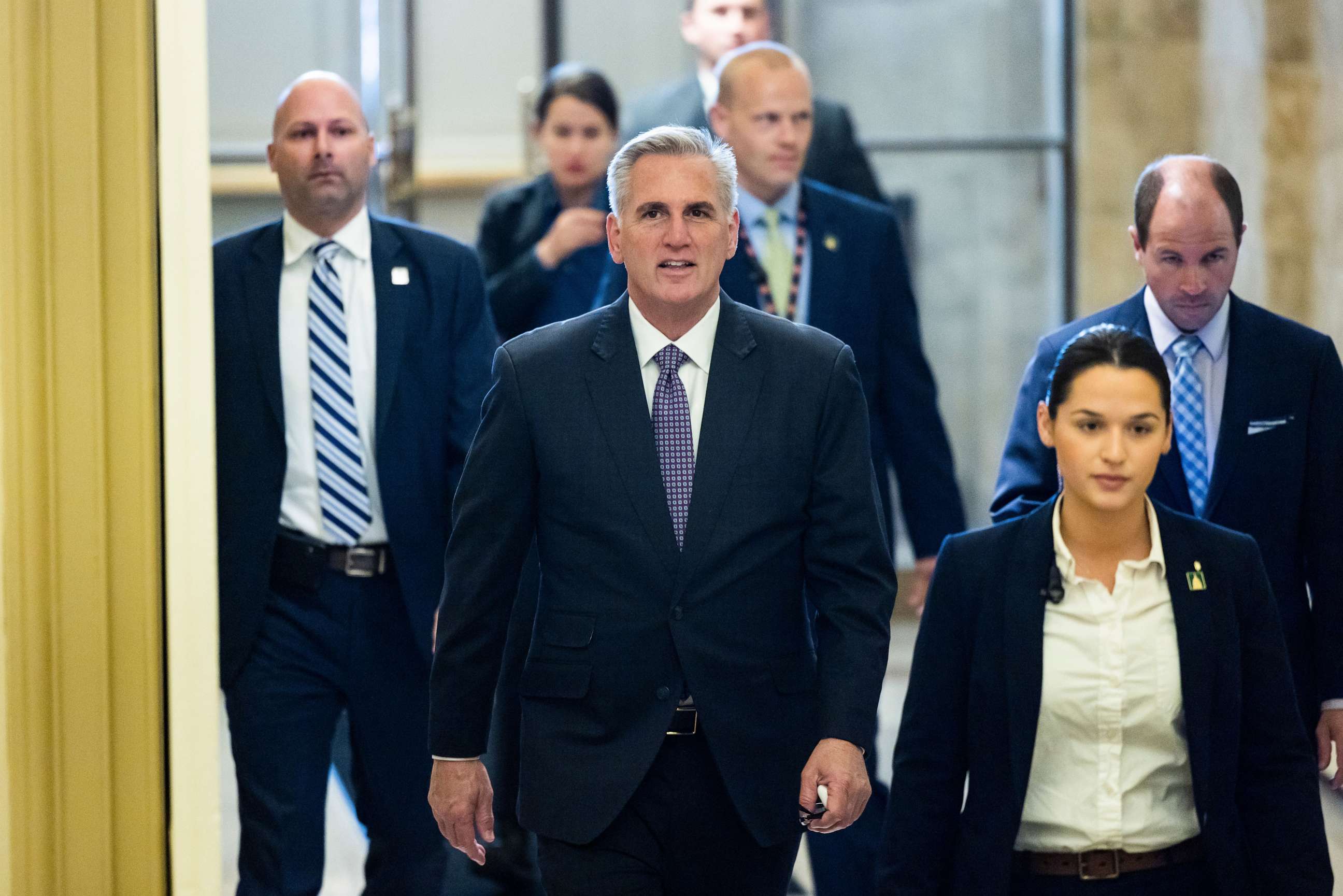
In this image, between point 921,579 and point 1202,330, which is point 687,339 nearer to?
point 1202,330

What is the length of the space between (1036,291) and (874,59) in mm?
1344

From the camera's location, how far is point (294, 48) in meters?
7.85

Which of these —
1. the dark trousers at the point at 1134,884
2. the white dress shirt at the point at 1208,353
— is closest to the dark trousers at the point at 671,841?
the dark trousers at the point at 1134,884

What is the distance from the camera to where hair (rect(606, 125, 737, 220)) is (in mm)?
2576

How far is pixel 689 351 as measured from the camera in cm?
262

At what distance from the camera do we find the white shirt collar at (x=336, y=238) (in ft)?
11.0

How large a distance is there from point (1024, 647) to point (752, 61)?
1.74 m

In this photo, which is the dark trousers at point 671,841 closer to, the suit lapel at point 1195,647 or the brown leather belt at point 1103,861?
the brown leather belt at point 1103,861

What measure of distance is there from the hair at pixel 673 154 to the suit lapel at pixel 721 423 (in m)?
0.20

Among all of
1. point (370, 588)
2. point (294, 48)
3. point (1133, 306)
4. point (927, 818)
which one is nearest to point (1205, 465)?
point (1133, 306)

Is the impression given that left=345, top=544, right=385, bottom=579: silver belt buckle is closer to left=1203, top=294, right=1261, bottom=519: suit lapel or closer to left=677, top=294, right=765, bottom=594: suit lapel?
left=677, top=294, right=765, bottom=594: suit lapel

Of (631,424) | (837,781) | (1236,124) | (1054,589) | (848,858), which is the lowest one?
(848,858)

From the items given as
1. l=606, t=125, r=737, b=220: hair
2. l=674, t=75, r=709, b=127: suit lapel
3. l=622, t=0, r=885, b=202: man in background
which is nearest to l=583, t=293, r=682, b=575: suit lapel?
l=606, t=125, r=737, b=220: hair

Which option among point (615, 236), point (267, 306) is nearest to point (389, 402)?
point (267, 306)
